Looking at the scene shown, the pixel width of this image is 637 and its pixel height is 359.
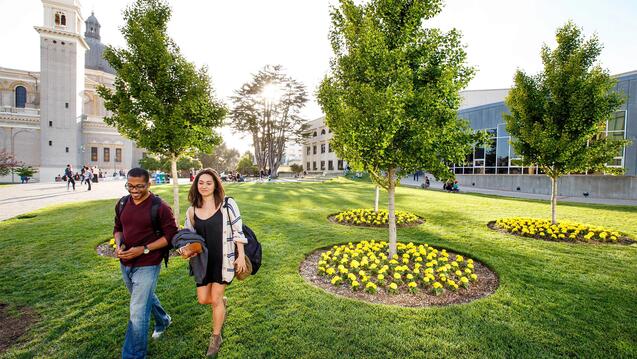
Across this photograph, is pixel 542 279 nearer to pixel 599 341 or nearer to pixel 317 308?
pixel 599 341

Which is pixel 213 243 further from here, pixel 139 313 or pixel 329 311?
pixel 329 311

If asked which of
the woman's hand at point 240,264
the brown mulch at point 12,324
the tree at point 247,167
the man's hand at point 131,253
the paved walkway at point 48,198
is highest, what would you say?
the tree at point 247,167

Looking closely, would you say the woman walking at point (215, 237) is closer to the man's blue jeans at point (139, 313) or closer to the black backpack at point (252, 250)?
the black backpack at point (252, 250)

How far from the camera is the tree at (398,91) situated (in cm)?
545

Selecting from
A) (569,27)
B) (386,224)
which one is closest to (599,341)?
(386,224)

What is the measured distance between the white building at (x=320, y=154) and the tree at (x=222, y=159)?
942 inches

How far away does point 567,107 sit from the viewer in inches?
351

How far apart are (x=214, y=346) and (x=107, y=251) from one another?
18.3 feet

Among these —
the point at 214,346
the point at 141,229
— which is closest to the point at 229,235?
the point at 141,229

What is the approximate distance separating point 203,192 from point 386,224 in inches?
323

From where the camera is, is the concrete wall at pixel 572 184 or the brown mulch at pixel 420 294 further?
the concrete wall at pixel 572 184

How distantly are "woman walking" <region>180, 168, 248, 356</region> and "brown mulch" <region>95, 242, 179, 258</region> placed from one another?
4.17 metres

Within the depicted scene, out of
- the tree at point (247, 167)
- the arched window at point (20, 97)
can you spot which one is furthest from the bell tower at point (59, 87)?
the tree at point (247, 167)

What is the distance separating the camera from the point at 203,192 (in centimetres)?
339
